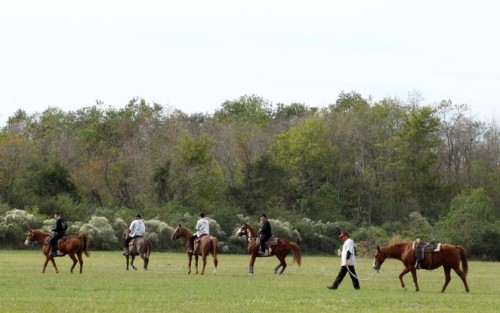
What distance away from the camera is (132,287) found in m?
27.3

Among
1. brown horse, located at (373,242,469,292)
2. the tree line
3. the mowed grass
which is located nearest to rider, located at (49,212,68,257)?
the mowed grass

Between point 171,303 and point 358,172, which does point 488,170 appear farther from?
point 171,303

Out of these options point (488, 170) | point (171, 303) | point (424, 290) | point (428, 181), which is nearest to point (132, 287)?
point (171, 303)

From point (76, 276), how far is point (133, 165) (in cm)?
5091

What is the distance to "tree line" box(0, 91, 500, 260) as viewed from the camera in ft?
236

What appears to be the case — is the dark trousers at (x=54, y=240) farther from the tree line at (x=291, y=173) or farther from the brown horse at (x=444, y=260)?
the tree line at (x=291, y=173)

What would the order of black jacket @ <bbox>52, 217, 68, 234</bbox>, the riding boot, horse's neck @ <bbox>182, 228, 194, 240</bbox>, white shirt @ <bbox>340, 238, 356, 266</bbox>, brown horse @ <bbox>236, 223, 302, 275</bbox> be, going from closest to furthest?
1. white shirt @ <bbox>340, 238, 356, 266</bbox>
2. the riding boot
3. black jacket @ <bbox>52, 217, 68, 234</bbox>
4. brown horse @ <bbox>236, 223, 302, 275</bbox>
5. horse's neck @ <bbox>182, 228, 194, 240</bbox>

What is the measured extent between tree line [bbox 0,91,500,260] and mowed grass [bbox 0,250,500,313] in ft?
109

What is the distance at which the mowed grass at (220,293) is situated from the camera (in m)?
21.7

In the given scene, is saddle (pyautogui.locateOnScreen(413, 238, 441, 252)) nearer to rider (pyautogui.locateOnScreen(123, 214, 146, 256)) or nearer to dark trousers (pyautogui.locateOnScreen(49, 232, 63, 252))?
dark trousers (pyautogui.locateOnScreen(49, 232, 63, 252))

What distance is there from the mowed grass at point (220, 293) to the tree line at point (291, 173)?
33.3 metres

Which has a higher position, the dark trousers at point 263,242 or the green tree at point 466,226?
the green tree at point 466,226

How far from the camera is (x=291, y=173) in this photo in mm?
88250

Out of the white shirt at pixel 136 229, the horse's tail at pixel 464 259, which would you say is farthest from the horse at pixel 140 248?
the horse's tail at pixel 464 259
